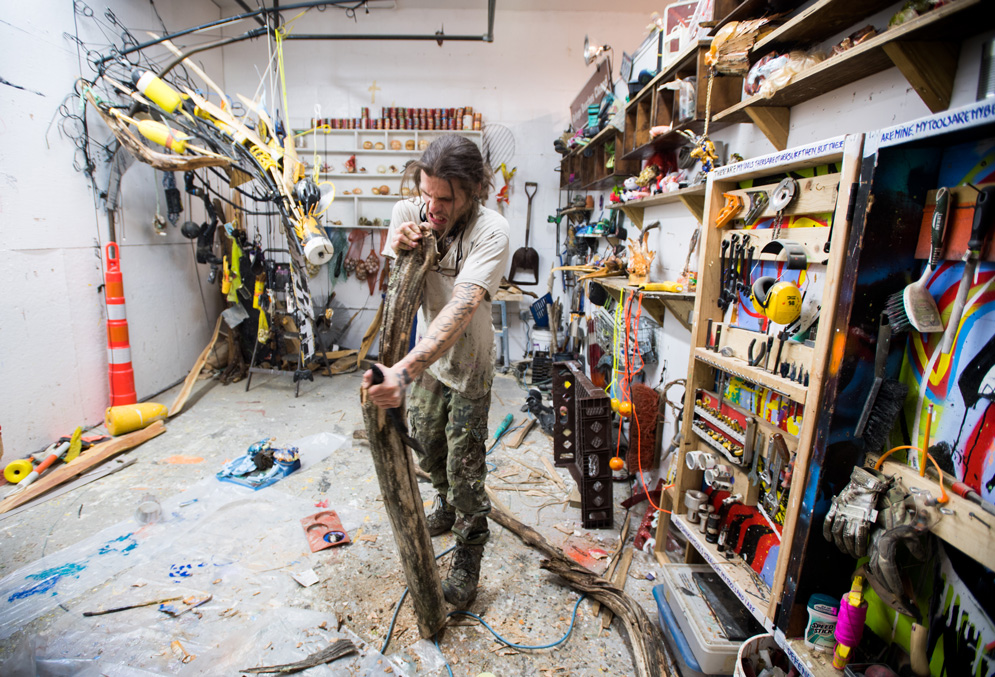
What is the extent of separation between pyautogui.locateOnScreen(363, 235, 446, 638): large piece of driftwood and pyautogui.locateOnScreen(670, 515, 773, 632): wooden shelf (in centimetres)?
115

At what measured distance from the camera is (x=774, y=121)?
6.46 feet

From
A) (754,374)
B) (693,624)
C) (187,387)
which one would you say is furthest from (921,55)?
(187,387)

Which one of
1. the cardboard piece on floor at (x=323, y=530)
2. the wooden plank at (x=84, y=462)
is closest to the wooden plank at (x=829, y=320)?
the cardboard piece on floor at (x=323, y=530)

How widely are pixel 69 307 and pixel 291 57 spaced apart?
14.4 ft

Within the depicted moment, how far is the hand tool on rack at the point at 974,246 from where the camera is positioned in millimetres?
1037

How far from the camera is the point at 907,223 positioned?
4.10 ft

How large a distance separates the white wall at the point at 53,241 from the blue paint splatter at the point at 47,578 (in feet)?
5.58

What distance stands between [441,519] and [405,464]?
99 cm

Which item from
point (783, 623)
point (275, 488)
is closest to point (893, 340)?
point (783, 623)

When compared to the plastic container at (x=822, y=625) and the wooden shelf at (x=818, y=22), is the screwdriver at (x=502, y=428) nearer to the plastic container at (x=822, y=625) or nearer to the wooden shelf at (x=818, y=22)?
the plastic container at (x=822, y=625)

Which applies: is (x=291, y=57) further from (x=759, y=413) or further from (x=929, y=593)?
(x=929, y=593)

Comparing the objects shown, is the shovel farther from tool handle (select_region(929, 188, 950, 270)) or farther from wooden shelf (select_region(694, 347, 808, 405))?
tool handle (select_region(929, 188, 950, 270))

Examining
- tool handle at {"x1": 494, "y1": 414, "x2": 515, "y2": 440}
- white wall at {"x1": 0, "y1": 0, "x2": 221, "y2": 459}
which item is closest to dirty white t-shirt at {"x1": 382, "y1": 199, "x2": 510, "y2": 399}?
tool handle at {"x1": 494, "y1": 414, "x2": 515, "y2": 440}

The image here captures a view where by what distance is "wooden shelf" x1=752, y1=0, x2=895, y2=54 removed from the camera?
147 cm
